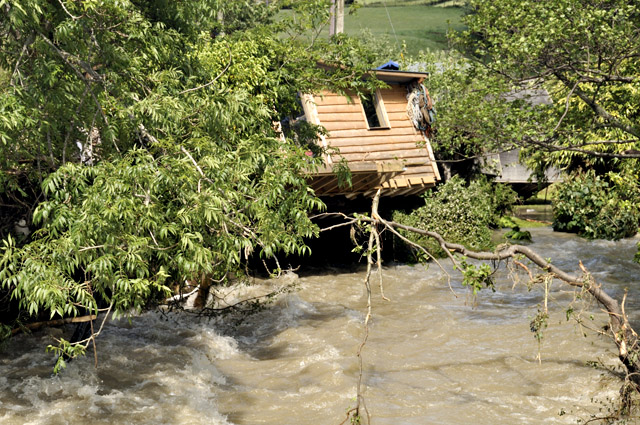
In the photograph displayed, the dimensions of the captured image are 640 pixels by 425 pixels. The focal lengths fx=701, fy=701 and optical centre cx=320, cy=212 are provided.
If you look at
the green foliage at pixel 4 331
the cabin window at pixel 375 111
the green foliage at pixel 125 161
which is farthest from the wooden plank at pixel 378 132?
the green foliage at pixel 4 331

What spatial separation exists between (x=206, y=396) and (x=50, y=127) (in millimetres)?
4362

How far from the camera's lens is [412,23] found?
2771 inches

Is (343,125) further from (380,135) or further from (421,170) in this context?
(421,170)

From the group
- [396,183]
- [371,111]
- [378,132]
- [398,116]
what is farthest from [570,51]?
[371,111]

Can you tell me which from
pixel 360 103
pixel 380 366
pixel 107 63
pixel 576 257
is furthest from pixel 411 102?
pixel 107 63

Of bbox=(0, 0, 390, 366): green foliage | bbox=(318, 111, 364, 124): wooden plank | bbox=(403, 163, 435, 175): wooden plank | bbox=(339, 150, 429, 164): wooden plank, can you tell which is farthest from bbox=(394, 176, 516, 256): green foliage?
bbox=(0, 0, 390, 366): green foliage

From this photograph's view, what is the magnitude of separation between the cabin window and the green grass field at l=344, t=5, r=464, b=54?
38779 mm

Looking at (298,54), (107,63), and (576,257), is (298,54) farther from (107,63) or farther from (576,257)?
(576,257)

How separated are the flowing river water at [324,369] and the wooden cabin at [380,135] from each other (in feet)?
13.8

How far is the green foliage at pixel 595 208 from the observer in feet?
74.7

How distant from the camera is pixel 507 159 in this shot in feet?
104

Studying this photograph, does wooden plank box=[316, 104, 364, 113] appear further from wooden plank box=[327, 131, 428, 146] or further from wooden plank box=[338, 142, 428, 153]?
wooden plank box=[338, 142, 428, 153]

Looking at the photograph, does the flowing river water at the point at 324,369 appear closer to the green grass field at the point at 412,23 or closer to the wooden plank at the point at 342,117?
the wooden plank at the point at 342,117

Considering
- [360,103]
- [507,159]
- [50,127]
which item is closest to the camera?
[50,127]
